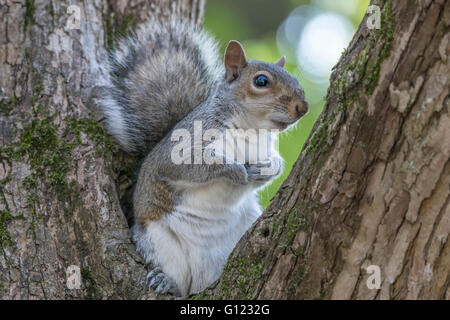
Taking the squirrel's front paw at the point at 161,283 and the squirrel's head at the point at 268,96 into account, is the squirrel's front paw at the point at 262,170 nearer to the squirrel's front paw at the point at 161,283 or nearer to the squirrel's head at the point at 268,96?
the squirrel's head at the point at 268,96

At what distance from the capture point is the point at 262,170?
1.96 metres

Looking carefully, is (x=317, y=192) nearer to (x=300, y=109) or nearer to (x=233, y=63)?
(x=300, y=109)

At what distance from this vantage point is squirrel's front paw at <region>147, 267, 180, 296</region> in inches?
68.2

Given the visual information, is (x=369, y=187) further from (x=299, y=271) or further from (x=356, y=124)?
(x=299, y=271)

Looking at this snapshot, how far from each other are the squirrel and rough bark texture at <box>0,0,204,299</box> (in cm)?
11

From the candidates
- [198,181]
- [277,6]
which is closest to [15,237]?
[198,181]

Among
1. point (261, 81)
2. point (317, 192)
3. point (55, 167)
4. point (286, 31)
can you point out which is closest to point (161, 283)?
point (55, 167)

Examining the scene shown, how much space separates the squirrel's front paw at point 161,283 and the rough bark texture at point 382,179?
506mm

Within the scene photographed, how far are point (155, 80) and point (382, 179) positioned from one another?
51.2 inches

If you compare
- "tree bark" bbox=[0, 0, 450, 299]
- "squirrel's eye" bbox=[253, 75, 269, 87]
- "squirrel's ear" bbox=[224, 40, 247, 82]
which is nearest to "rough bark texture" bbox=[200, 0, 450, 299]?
"tree bark" bbox=[0, 0, 450, 299]

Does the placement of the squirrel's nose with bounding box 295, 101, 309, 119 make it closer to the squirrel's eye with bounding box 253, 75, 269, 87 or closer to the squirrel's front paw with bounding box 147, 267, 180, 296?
the squirrel's eye with bounding box 253, 75, 269, 87

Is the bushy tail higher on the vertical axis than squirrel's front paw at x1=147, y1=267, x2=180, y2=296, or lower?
higher

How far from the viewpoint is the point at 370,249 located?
1.20m

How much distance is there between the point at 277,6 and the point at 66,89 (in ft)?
11.0
